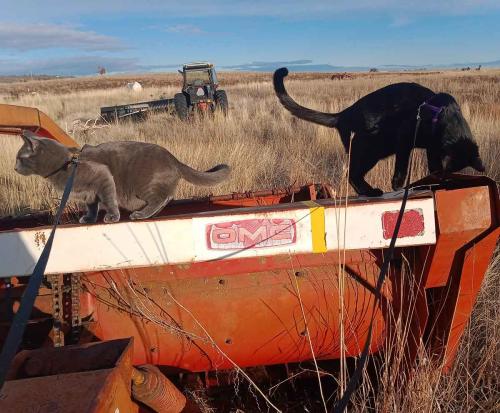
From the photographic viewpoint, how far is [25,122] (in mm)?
2088

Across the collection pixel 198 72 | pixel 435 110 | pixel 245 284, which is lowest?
pixel 245 284

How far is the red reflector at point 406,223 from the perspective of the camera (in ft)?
4.39

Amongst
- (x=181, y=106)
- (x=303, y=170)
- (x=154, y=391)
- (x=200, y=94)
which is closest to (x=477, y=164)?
(x=303, y=170)

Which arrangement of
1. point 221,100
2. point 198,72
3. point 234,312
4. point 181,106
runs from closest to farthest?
point 234,312, point 181,106, point 221,100, point 198,72

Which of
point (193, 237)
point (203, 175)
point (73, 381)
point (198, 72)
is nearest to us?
point (73, 381)

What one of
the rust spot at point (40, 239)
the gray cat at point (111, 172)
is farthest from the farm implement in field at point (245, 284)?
the gray cat at point (111, 172)

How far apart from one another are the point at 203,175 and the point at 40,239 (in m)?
1.20

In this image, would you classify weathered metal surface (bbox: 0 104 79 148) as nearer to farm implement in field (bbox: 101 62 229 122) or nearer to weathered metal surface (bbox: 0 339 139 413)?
weathered metal surface (bbox: 0 339 139 413)

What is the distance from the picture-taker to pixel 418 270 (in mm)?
1555

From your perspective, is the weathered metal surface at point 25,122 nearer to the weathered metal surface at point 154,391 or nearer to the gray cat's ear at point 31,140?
the gray cat's ear at point 31,140

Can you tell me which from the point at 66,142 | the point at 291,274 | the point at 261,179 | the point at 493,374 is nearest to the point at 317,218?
the point at 291,274

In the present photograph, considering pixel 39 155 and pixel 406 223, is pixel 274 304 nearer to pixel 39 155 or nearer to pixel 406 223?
pixel 406 223

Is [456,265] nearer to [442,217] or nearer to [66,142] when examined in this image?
[442,217]

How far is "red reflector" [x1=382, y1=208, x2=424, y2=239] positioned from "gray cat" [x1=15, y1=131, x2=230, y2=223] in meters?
1.19
